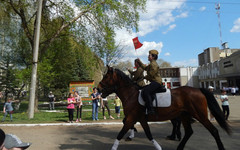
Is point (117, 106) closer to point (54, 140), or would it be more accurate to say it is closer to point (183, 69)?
point (54, 140)

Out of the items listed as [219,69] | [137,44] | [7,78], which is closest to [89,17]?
[137,44]

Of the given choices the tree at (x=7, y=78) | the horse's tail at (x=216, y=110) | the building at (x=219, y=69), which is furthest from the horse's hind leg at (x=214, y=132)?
the building at (x=219, y=69)

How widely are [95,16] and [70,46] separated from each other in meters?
5.07

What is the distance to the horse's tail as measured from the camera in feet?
14.5

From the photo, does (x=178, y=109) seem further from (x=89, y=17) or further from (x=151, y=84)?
(x=89, y=17)

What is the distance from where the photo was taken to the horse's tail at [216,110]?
4430mm

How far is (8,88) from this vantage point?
27.1 metres

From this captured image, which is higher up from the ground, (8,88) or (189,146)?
(8,88)

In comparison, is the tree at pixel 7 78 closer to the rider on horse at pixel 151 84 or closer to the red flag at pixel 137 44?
the red flag at pixel 137 44


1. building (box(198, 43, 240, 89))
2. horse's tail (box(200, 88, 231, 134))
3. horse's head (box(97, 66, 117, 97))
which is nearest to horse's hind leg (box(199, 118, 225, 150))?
horse's tail (box(200, 88, 231, 134))

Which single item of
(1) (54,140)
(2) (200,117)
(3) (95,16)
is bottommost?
(1) (54,140)

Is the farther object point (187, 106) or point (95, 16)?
point (95, 16)

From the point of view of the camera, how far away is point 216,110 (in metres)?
4.50

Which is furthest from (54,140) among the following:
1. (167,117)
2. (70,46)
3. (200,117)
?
(70,46)
